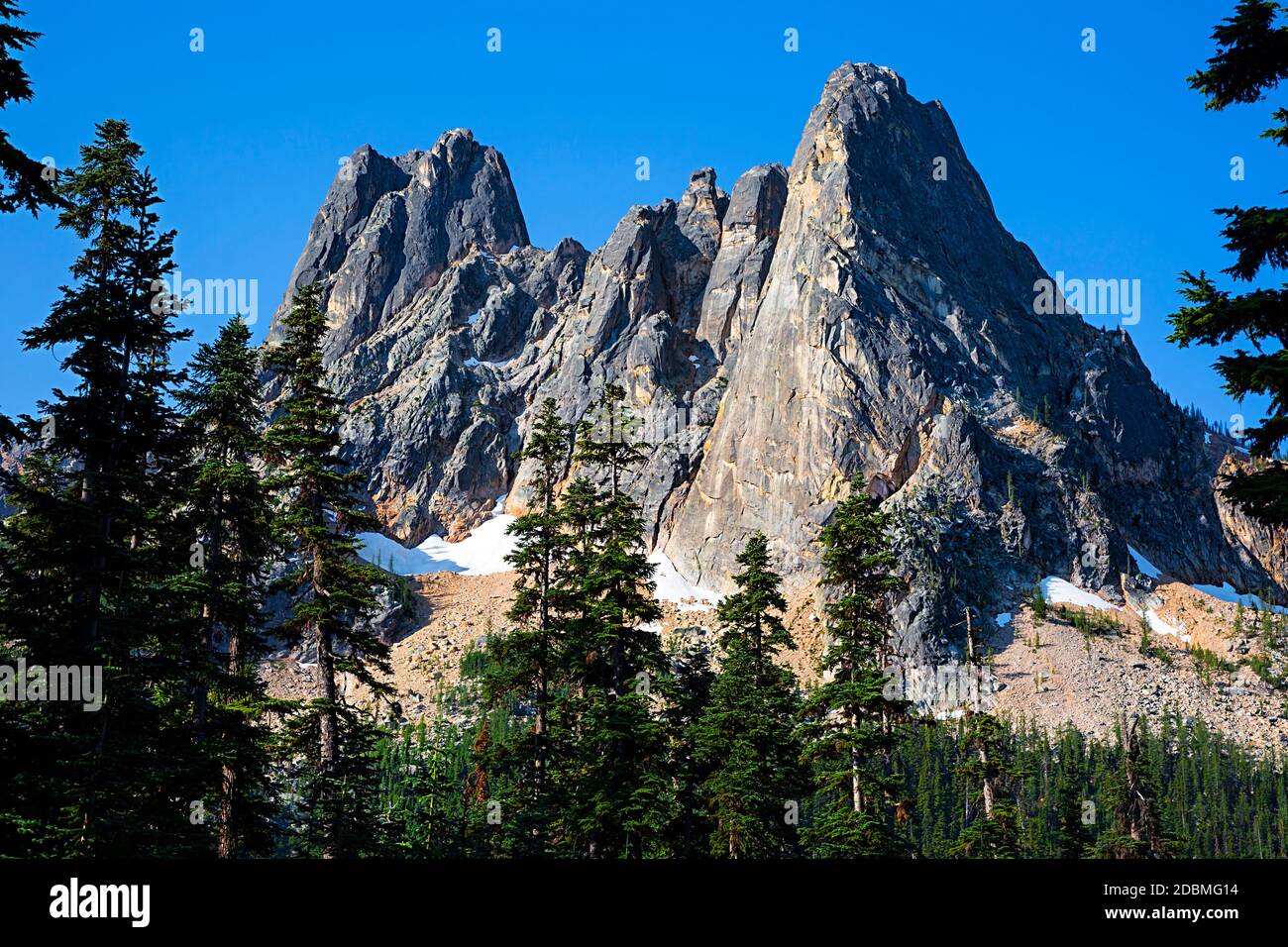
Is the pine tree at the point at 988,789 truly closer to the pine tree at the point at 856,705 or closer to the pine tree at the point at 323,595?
the pine tree at the point at 856,705

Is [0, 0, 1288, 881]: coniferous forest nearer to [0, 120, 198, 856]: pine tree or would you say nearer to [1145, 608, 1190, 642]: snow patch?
[0, 120, 198, 856]: pine tree

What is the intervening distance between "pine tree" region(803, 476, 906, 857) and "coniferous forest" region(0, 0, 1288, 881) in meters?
0.12

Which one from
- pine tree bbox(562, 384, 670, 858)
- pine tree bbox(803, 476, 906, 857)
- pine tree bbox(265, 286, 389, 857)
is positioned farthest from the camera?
pine tree bbox(562, 384, 670, 858)

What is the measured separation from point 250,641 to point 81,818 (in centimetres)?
808

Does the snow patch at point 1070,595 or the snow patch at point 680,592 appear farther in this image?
the snow patch at point 680,592

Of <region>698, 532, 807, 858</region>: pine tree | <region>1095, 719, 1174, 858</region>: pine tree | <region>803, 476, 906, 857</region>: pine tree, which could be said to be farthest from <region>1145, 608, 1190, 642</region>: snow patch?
<region>803, 476, 906, 857</region>: pine tree

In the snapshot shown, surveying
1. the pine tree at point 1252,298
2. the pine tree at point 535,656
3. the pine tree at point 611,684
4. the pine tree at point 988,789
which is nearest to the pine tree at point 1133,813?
the pine tree at point 988,789

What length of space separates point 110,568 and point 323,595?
6574mm

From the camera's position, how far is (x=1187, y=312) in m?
14.8

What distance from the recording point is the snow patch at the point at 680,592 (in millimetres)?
176375

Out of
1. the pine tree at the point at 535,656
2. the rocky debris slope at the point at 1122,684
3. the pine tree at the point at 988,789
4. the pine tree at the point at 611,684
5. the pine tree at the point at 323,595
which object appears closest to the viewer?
the pine tree at the point at 323,595

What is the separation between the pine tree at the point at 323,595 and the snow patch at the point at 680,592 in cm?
14635

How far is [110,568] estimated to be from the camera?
2044 cm

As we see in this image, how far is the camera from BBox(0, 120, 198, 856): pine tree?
59.7ft
